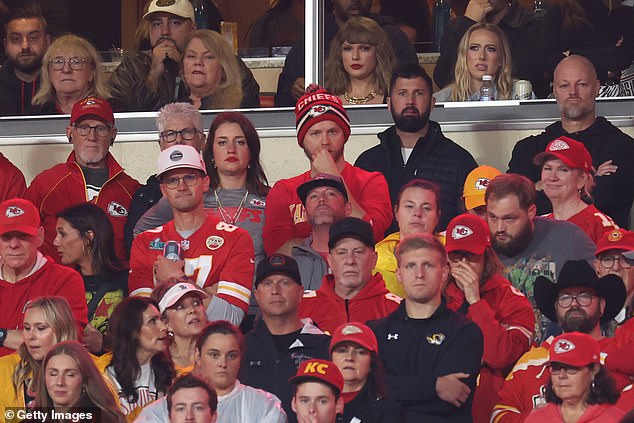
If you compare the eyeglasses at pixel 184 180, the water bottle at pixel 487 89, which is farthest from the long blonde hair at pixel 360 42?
the eyeglasses at pixel 184 180

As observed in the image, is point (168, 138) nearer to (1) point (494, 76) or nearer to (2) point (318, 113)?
(2) point (318, 113)

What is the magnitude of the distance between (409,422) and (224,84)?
4924mm

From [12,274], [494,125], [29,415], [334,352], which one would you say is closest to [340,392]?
[334,352]

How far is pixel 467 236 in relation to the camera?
11.9 metres

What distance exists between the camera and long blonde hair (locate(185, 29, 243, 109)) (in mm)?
14883

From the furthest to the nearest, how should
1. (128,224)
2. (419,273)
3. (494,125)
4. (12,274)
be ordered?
(494,125) < (128,224) < (12,274) < (419,273)

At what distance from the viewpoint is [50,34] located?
15930 millimetres

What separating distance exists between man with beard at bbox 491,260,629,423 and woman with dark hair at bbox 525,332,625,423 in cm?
43

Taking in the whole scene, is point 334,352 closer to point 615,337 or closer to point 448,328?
point 448,328

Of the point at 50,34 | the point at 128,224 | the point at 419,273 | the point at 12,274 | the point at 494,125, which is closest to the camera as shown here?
the point at 419,273

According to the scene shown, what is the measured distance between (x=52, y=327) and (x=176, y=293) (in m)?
0.81

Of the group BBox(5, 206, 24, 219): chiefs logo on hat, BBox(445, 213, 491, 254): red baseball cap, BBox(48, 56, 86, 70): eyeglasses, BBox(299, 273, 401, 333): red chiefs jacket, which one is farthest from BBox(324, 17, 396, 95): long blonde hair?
BBox(5, 206, 24, 219): chiefs logo on hat

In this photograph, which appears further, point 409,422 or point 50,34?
point 50,34

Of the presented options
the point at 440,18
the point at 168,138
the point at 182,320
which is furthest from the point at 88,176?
the point at 440,18
